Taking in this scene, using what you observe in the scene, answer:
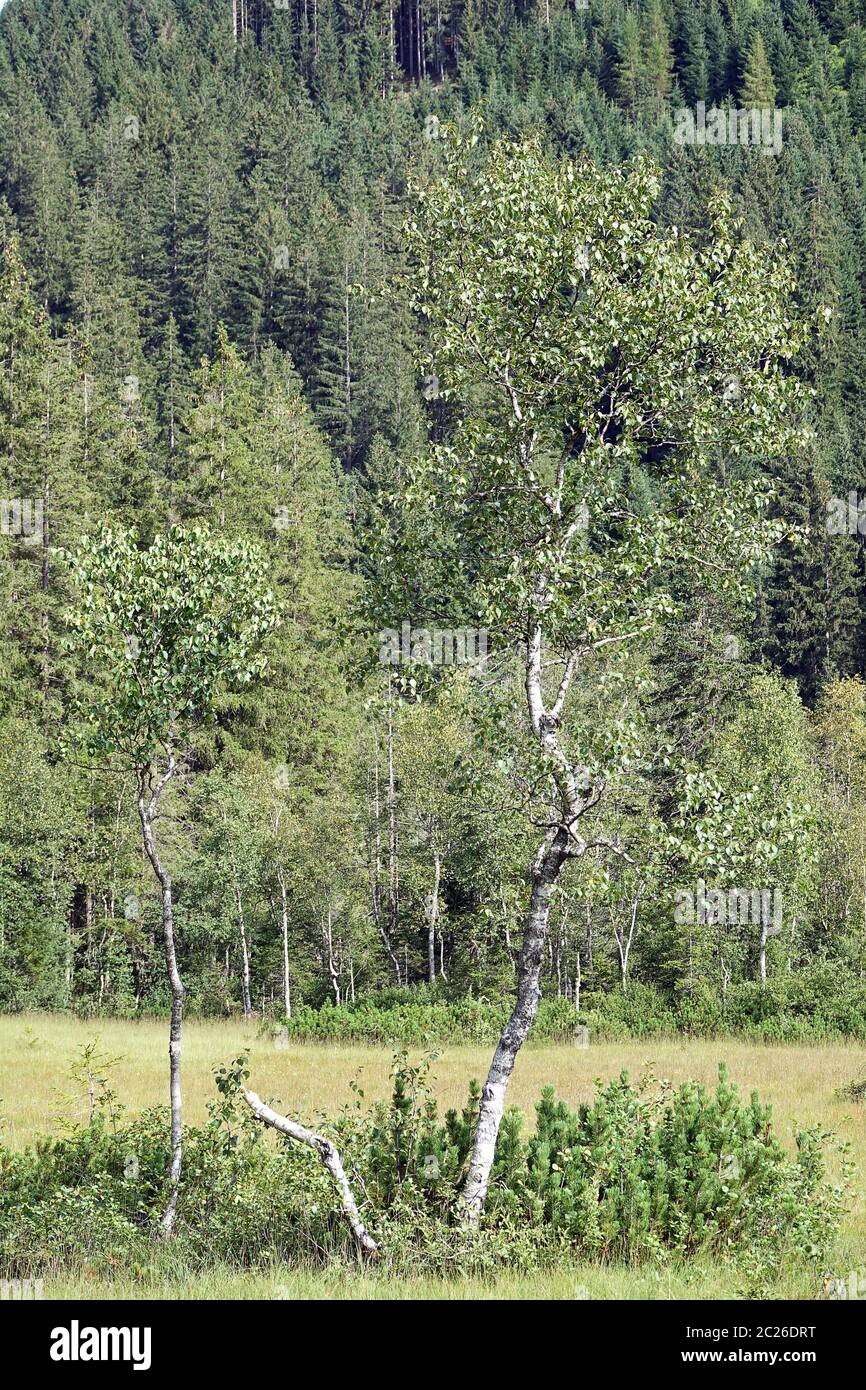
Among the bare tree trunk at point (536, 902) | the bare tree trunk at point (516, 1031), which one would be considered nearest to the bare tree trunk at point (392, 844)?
the bare tree trunk at point (536, 902)

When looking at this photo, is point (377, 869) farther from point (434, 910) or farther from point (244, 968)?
point (244, 968)

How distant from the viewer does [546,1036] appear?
34.5 m

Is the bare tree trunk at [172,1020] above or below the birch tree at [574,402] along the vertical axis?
below

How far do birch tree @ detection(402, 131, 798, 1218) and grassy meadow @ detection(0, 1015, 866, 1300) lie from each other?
5.90 metres

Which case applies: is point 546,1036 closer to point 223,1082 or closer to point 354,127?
point 223,1082

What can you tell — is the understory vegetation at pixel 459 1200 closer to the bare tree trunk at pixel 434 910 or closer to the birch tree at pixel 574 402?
the birch tree at pixel 574 402

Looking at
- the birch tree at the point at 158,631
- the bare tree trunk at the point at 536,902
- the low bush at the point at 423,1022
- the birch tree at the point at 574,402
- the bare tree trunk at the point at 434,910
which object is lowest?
the low bush at the point at 423,1022

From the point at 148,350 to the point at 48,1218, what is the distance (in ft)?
329

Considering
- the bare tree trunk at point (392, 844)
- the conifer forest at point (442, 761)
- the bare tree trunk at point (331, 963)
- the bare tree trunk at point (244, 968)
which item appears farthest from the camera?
the bare tree trunk at point (392, 844)

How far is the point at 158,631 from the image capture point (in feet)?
45.5

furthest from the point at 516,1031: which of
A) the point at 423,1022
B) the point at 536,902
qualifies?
the point at 423,1022

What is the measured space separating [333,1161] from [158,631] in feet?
18.9

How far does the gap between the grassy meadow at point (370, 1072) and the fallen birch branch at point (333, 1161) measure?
0.65m

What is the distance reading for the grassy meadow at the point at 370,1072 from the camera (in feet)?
70.0
